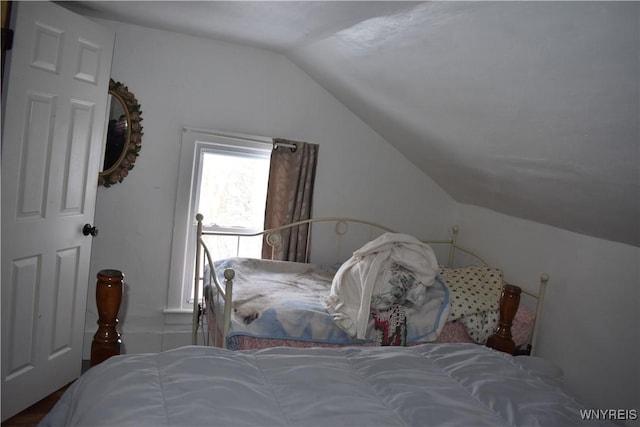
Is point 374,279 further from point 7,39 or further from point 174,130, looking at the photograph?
point 7,39

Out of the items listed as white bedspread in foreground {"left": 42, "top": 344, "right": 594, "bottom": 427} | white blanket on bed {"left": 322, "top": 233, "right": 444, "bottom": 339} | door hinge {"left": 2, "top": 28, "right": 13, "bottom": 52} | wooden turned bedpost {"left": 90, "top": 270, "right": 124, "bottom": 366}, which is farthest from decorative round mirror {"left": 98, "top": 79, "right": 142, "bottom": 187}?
Answer: white bedspread in foreground {"left": 42, "top": 344, "right": 594, "bottom": 427}

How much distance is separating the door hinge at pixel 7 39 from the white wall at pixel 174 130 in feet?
3.31

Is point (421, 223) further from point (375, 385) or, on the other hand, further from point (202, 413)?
point (202, 413)

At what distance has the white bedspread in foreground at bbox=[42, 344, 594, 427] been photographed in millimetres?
1188

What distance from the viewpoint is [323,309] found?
261 centimetres

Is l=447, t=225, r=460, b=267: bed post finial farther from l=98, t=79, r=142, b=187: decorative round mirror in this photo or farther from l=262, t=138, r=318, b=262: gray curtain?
l=98, t=79, r=142, b=187: decorative round mirror

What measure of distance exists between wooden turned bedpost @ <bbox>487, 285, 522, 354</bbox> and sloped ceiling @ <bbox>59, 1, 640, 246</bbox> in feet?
1.93

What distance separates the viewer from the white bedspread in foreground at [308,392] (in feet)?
3.90

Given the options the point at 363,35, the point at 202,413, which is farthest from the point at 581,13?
the point at 202,413

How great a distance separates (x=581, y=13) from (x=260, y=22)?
1.72 meters

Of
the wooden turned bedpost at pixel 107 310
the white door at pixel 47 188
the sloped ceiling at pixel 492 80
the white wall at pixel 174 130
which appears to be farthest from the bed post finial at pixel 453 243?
the wooden turned bedpost at pixel 107 310

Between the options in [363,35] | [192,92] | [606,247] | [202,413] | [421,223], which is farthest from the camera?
[421,223]

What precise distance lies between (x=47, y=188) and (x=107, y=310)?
48.0 inches

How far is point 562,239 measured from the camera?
9.77ft
